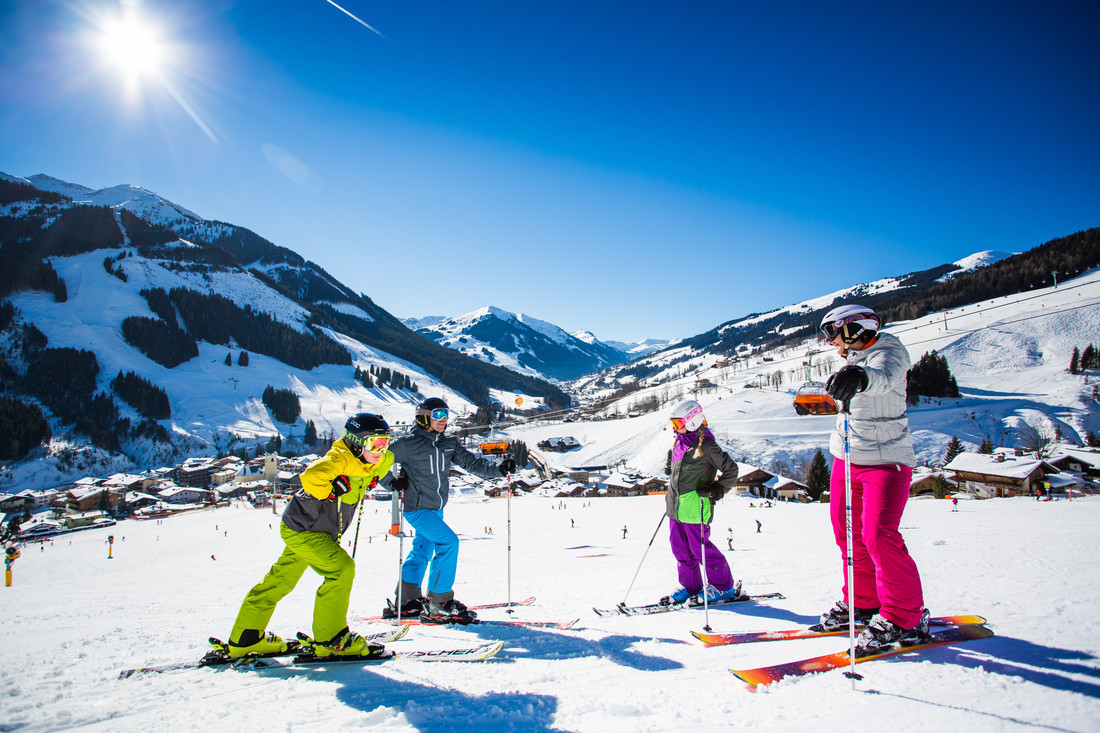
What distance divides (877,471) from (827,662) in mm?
1294

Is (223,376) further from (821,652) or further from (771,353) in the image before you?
(771,353)

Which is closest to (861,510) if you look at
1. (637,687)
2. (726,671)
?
(726,671)

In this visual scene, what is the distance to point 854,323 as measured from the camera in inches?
132

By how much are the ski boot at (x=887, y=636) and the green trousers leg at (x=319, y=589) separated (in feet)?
11.9

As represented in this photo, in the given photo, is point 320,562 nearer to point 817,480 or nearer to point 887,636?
point 887,636

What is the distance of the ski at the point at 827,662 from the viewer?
2645 mm

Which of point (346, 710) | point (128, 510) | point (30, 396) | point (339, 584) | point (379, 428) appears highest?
point (30, 396)

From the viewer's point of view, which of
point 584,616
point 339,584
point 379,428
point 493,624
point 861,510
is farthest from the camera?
point 584,616

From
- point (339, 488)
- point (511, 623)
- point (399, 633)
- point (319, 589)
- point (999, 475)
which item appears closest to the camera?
point (319, 589)

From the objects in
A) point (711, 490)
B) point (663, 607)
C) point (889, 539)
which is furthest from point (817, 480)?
point (889, 539)

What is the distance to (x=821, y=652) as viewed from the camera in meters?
3.07

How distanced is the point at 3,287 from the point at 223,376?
53.0 metres

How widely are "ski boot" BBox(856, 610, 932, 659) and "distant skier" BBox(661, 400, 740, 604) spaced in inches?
73.6

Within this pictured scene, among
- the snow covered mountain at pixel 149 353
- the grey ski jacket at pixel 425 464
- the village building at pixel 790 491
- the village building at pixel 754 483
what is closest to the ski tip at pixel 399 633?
the grey ski jacket at pixel 425 464
